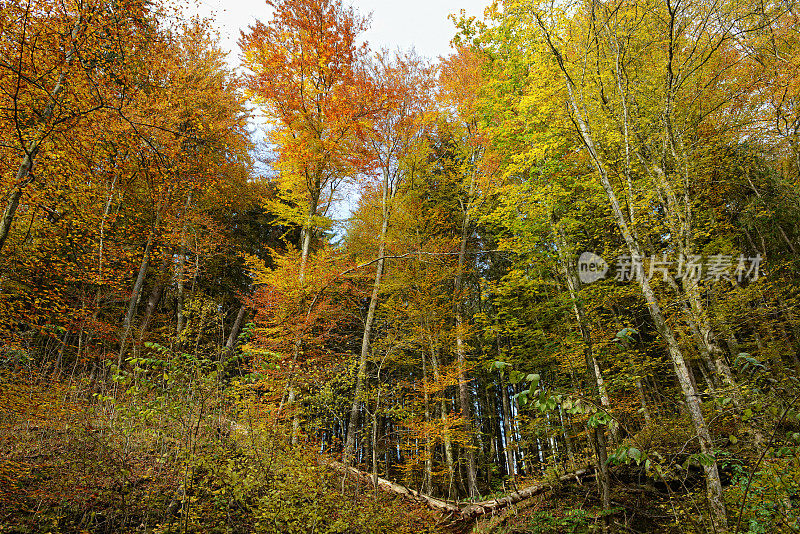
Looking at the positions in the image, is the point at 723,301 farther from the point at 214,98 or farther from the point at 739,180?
the point at 214,98

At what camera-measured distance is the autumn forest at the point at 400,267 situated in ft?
14.1

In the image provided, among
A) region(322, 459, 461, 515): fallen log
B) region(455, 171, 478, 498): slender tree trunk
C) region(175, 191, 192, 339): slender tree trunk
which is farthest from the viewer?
region(175, 191, 192, 339): slender tree trunk

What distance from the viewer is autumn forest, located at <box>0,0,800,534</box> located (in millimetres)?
4297

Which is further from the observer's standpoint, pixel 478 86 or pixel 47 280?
pixel 478 86

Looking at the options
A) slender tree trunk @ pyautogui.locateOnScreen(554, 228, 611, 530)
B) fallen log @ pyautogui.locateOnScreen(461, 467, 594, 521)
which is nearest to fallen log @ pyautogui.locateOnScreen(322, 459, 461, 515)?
fallen log @ pyautogui.locateOnScreen(461, 467, 594, 521)

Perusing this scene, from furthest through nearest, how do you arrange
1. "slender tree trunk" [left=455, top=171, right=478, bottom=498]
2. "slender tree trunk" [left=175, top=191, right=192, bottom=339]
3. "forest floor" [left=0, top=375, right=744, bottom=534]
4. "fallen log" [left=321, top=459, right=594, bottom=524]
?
"slender tree trunk" [left=175, top=191, right=192, bottom=339], "slender tree trunk" [left=455, top=171, right=478, bottom=498], "fallen log" [left=321, top=459, right=594, bottom=524], "forest floor" [left=0, top=375, right=744, bottom=534]

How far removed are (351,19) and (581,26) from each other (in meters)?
5.67

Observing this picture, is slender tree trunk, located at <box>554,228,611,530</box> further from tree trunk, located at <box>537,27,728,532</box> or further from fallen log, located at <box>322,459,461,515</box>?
fallen log, located at <box>322,459,461,515</box>

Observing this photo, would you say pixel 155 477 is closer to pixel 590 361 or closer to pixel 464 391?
pixel 590 361

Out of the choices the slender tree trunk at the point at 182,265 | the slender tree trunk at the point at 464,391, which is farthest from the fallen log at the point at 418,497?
the slender tree trunk at the point at 182,265

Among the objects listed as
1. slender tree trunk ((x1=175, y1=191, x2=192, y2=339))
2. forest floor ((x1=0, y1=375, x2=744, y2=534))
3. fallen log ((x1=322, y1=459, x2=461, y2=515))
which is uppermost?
slender tree trunk ((x1=175, y1=191, x2=192, y2=339))

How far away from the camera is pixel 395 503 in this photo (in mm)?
6695

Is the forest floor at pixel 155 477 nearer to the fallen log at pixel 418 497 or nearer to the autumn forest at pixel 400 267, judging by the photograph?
the autumn forest at pixel 400 267

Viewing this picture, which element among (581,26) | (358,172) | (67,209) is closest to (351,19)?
(358,172)
